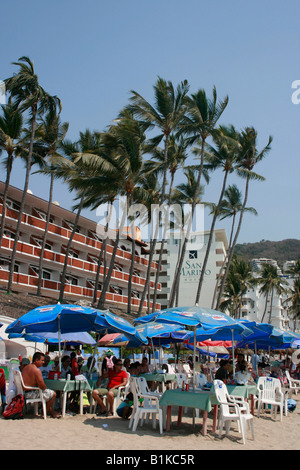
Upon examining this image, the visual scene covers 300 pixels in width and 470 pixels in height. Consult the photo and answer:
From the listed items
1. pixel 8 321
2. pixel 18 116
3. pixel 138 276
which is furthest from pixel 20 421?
pixel 138 276

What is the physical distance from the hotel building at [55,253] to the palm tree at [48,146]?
1.89 metres

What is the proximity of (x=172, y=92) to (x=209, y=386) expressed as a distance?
81.1 ft

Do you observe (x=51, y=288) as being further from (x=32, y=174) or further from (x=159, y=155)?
(x=159, y=155)

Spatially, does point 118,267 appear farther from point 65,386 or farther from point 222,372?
point 65,386

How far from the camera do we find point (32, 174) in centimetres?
3512

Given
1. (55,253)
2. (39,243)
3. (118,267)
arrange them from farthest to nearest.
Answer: (118,267), (39,243), (55,253)

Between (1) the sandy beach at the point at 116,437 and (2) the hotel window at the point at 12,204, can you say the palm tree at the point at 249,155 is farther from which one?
(1) the sandy beach at the point at 116,437

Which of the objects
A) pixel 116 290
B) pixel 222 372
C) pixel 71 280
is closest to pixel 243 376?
pixel 222 372

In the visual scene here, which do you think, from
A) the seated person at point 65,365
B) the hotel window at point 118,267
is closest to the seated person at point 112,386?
the seated person at point 65,365

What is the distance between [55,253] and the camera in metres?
39.4

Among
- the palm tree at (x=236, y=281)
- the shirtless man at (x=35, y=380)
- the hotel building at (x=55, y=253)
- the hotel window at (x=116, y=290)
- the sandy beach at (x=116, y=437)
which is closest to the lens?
the sandy beach at (x=116, y=437)

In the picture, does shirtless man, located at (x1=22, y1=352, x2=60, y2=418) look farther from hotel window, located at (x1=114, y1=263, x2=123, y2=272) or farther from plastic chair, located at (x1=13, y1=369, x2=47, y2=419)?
hotel window, located at (x1=114, y1=263, x2=123, y2=272)

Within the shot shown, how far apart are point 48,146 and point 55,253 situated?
9.34 meters

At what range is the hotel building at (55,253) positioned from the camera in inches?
1389
